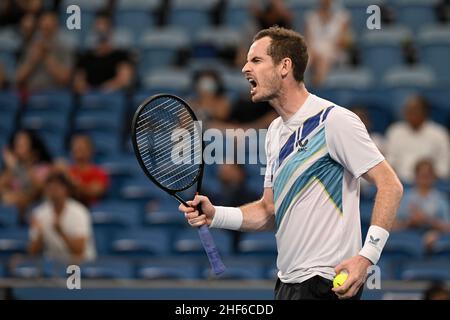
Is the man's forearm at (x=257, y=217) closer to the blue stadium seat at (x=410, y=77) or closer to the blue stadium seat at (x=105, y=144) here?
the blue stadium seat at (x=105, y=144)

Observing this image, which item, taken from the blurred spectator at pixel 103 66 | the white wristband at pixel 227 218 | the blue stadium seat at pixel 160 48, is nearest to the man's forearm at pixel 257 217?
the white wristband at pixel 227 218

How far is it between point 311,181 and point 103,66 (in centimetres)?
566

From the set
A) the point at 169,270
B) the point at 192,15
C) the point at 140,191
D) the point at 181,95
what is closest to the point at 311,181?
the point at 169,270

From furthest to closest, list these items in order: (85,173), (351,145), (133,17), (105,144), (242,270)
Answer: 1. (133,17)
2. (105,144)
3. (85,173)
4. (242,270)
5. (351,145)

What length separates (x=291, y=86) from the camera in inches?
177

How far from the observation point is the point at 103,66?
9.78 meters

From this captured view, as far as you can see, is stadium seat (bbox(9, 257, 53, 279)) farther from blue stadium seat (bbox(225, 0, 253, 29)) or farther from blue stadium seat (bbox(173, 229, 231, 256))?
blue stadium seat (bbox(225, 0, 253, 29))

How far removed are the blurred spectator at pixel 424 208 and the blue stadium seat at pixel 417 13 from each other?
260cm

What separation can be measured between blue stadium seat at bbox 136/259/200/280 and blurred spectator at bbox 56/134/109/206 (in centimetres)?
117

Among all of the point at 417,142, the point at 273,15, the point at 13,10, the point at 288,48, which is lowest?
the point at 417,142

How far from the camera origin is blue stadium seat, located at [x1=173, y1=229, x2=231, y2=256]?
7.58 m

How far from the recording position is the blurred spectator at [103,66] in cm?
970

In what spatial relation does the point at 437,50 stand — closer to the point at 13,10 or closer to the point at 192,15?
the point at 192,15

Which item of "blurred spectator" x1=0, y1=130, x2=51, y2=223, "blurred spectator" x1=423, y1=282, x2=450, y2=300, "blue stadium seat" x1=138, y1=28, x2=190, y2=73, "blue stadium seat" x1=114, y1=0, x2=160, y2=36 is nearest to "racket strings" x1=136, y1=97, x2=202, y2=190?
"blurred spectator" x1=423, y1=282, x2=450, y2=300
